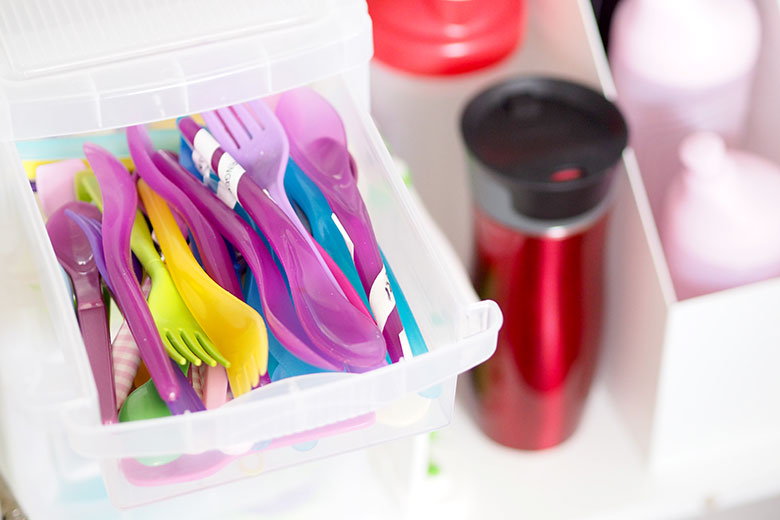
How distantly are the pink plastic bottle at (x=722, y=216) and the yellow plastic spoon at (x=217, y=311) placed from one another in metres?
0.34

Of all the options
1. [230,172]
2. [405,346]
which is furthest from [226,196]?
[405,346]

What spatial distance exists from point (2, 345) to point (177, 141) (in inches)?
5.9

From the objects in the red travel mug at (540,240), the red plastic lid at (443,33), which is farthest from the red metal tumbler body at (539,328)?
the red plastic lid at (443,33)

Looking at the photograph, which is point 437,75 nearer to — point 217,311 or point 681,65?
point 681,65

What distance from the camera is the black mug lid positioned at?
573 mm

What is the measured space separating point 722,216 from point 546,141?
0.13 m

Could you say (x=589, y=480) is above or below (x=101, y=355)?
below

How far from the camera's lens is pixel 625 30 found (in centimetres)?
65

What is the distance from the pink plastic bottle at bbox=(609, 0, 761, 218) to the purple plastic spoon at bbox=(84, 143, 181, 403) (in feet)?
1.19

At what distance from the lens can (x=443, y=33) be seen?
25.5 inches

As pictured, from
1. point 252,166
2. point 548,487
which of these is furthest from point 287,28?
point 548,487

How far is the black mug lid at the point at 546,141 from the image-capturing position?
0.57m

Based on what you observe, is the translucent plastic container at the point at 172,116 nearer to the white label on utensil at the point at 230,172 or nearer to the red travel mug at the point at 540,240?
the white label on utensil at the point at 230,172

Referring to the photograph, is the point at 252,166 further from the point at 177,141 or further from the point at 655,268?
the point at 655,268
